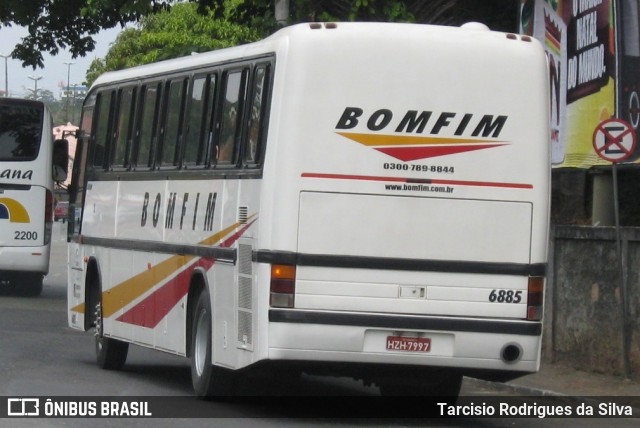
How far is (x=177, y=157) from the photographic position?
15.0m

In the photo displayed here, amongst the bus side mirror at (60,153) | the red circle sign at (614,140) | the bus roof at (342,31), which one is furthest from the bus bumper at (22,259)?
the bus roof at (342,31)

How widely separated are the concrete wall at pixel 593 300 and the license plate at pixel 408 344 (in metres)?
4.95

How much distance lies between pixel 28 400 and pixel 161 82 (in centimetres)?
398

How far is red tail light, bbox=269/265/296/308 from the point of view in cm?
1196

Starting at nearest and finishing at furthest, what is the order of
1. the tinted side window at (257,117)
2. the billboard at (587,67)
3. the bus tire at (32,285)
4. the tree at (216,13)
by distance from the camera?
the tinted side window at (257,117) < the billboard at (587,67) < the tree at (216,13) < the bus tire at (32,285)

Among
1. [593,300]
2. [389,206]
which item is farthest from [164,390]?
[593,300]

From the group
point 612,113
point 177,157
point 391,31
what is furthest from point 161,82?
point 612,113

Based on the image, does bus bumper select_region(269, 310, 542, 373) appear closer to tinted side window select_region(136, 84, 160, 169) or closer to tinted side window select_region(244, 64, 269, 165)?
tinted side window select_region(244, 64, 269, 165)

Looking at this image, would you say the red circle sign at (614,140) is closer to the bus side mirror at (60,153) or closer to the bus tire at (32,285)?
the bus side mirror at (60,153)

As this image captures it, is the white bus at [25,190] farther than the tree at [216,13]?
Yes

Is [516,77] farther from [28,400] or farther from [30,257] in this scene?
[30,257]

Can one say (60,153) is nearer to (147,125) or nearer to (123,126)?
(123,126)

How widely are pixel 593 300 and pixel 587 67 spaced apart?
2.79m

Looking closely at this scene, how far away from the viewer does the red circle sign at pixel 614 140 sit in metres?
16.5
